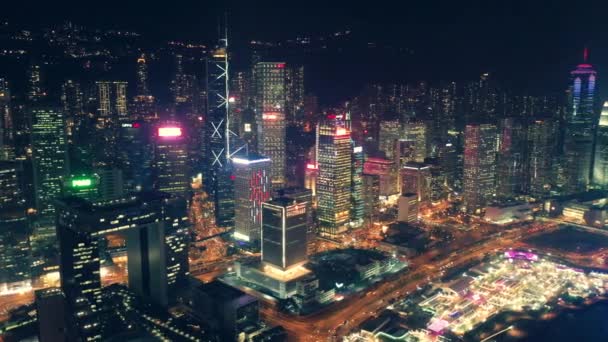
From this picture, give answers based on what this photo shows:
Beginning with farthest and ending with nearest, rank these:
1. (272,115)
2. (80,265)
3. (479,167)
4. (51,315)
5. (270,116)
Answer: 1. (479,167)
2. (272,115)
3. (270,116)
4. (80,265)
5. (51,315)

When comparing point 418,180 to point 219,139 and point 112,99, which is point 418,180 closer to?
point 219,139

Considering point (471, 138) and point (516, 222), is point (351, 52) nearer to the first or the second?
point (471, 138)

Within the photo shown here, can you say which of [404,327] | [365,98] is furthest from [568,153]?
[404,327]

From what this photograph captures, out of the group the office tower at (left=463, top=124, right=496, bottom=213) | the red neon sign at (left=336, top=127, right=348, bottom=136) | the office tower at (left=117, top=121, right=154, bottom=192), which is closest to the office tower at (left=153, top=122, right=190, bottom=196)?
the office tower at (left=117, top=121, right=154, bottom=192)

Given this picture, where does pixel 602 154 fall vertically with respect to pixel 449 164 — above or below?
above

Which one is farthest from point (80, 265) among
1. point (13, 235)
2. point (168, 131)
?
point (168, 131)
